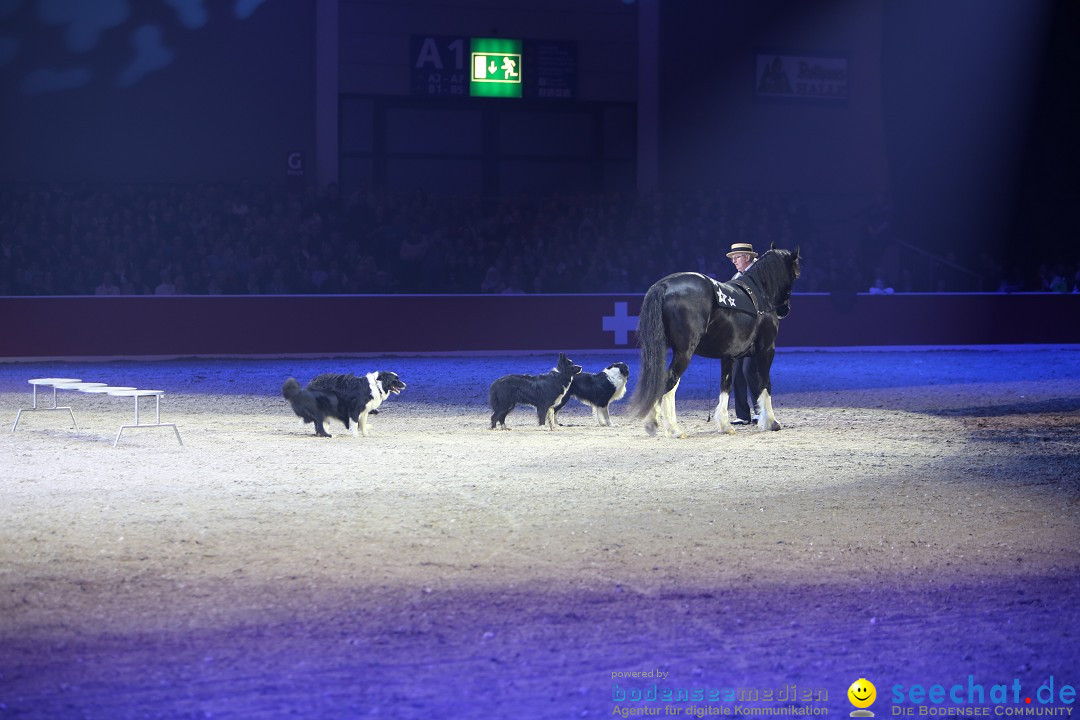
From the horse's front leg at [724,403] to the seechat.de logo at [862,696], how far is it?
25.0ft

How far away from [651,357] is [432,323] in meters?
11.2

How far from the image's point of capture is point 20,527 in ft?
25.1

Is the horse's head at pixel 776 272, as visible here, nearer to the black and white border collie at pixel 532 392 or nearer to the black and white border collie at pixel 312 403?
the black and white border collie at pixel 532 392

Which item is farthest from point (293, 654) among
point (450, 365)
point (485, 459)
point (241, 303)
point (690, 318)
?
point (241, 303)

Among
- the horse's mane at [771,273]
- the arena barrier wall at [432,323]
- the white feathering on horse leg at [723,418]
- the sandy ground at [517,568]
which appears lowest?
the sandy ground at [517,568]

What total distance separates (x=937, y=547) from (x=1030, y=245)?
23.7 meters

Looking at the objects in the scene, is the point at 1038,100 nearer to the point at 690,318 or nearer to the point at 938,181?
the point at 938,181

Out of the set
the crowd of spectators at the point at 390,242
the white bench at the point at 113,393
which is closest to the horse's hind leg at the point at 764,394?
the white bench at the point at 113,393

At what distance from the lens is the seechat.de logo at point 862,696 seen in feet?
15.4

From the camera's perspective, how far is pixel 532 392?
41.9ft

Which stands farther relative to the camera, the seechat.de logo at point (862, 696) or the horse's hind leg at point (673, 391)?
the horse's hind leg at point (673, 391)

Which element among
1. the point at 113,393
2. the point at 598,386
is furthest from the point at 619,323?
the point at 113,393

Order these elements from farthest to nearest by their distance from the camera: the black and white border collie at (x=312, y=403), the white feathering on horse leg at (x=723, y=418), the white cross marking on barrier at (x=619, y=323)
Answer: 1. the white cross marking on barrier at (x=619, y=323)
2. the white feathering on horse leg at (x=723, y=418)
3. the black and white border collie at (x=312, y=403)

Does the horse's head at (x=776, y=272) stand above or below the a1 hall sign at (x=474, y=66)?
below
